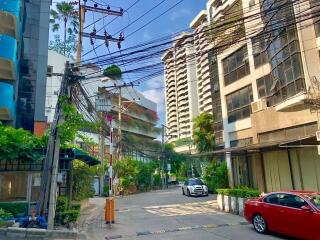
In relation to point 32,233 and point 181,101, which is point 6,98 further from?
point 181,101

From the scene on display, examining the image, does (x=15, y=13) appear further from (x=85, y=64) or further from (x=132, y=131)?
(x=132, y=131)

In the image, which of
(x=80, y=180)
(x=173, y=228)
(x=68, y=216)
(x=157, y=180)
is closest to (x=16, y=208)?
(x=68, y=216)

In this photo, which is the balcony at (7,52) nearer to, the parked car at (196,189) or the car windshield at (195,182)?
the parked car at (196,189)

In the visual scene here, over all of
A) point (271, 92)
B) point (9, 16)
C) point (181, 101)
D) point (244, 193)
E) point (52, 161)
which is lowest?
point (244, 193)

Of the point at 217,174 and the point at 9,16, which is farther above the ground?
the point at 9,16

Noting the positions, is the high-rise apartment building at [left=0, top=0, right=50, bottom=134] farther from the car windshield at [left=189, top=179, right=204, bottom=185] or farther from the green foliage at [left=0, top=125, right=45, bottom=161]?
the car windshield at [left=189, top=179, right=204, bottom=185]

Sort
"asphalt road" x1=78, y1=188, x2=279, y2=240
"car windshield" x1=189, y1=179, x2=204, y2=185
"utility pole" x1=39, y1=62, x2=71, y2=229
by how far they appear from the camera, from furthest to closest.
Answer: "car windshield" x1=189, y1=179, x2=204, y2=185, "utility pole" x1=39, y1=62, x2=71, y2=229, "asphalt road" x1=78, y1=188, x2=279, y2=240

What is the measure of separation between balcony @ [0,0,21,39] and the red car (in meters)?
18.6

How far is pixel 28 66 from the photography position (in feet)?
80.3

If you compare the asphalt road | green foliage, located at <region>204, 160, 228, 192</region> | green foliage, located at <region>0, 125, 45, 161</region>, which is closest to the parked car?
green foliage, located at <region>204, 160, 228, 192</region>

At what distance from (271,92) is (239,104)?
16.0 feet

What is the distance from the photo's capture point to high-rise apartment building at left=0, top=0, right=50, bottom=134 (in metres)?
21.0

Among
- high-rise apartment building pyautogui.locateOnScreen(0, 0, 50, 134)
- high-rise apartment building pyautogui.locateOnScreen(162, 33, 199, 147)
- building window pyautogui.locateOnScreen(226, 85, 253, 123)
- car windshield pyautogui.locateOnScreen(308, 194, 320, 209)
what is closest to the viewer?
car windshield pyautogui.locateOnScreen(308, 194, 320, 209)

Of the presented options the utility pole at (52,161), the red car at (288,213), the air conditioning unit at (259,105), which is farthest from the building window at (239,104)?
the utility pole at (52,161)
